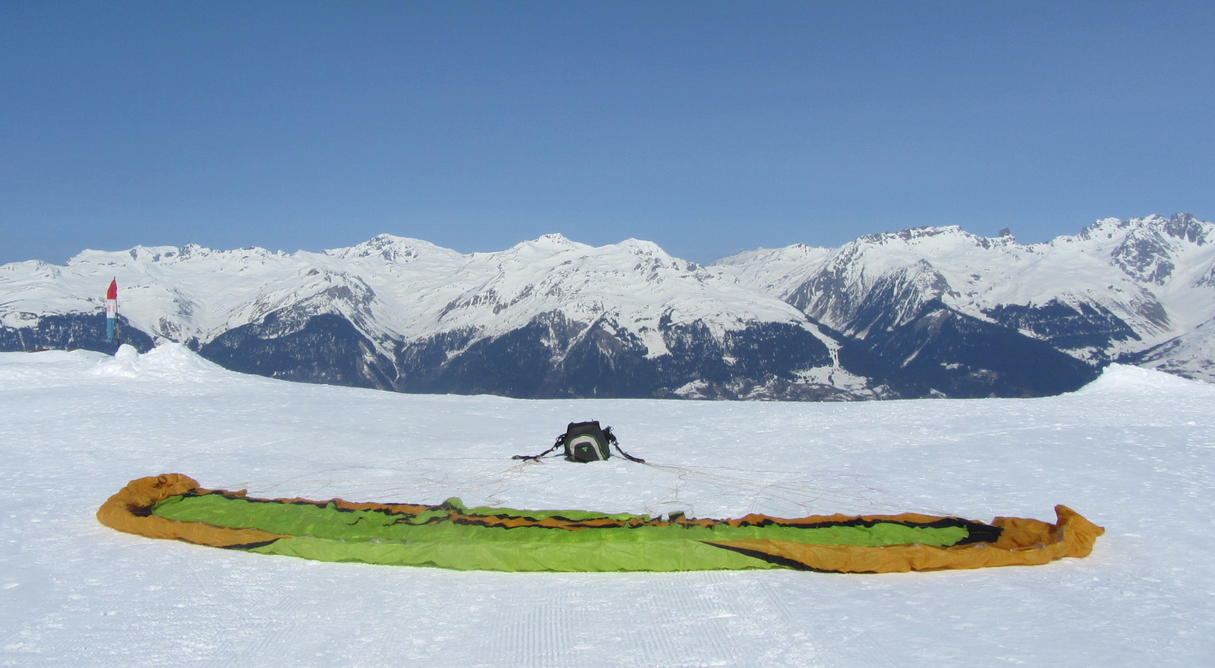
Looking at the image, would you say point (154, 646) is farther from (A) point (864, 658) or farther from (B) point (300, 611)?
(A) point (864, 658)

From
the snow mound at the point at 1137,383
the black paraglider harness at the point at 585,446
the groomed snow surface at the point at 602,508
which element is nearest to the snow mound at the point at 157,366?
the groomed snow surface at the point at 602,508

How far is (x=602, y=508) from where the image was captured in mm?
15234

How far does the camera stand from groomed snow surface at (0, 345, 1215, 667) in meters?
8.37

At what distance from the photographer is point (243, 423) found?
24281mm

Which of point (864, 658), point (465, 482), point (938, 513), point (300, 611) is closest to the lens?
point (864, 658)

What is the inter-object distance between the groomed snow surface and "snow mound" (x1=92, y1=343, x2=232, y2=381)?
0.44 feet

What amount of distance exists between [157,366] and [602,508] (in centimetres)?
2384

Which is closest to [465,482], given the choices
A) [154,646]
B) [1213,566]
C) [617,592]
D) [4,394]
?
[617,592]

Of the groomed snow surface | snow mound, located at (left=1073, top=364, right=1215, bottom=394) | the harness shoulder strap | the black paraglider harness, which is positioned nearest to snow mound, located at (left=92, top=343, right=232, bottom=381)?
the groomed snow surface

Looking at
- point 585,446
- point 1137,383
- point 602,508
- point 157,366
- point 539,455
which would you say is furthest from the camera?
point 157,366

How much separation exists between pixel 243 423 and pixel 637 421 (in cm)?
1256

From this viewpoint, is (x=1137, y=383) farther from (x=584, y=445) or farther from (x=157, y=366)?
(x=157, y=366)

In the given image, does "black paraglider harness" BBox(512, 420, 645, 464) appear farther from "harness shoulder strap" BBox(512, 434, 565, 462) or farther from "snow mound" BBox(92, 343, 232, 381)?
"snow mound" BBox(92, 343, 232, 381)

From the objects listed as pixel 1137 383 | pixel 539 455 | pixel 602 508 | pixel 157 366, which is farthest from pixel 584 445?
pixel 1137 383
